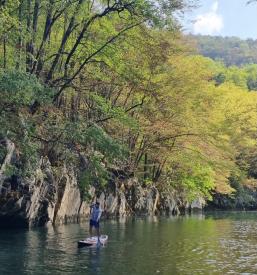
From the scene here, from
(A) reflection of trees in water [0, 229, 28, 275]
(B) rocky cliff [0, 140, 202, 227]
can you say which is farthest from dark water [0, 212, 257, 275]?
(B) rocky cliff [0, 140, 202, 227]

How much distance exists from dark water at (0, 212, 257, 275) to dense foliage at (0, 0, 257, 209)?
177 inches

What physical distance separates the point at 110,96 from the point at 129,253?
26.3 m

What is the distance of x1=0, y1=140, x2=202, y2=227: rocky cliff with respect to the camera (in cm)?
2916

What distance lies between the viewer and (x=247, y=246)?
25.6 m

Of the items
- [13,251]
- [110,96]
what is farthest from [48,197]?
[110,96]

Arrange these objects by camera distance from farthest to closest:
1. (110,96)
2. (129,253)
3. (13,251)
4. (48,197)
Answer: (110,96) → (48,197) → (129,253) → (13,251)

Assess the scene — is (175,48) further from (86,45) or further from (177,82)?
(86,45)

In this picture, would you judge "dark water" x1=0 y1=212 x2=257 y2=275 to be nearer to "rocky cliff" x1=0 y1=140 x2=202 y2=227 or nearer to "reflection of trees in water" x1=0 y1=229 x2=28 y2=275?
"reflection of trees in water" x1=0 y1=229 x2=28 y2=275

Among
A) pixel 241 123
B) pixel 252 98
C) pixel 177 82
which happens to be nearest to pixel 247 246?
pixel 177 82

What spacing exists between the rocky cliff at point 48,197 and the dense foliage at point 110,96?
1.04 meters

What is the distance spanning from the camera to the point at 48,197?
109ft

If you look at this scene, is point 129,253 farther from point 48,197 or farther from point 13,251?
point 48,197

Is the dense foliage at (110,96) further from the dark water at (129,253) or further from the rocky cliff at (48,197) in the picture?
the dark water at (129,253)

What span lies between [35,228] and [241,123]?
45533mm
